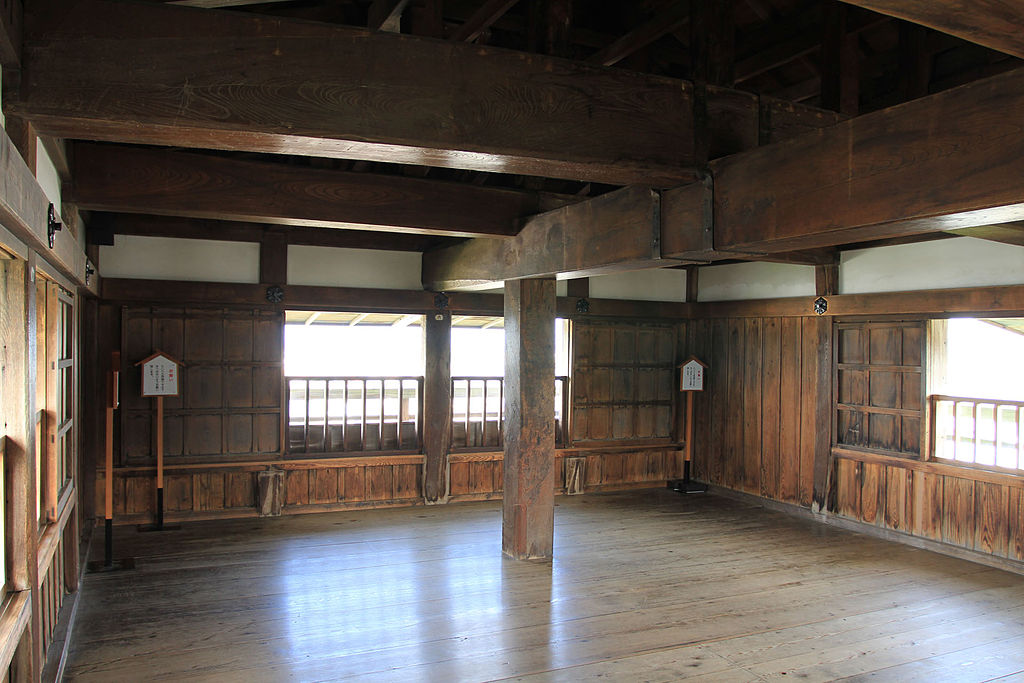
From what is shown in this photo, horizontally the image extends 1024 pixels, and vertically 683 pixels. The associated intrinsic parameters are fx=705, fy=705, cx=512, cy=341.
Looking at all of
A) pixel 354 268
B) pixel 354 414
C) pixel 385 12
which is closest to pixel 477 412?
pixel 354 414

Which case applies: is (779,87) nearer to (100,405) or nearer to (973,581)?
(973,581)

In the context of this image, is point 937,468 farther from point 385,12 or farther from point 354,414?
point 385,12

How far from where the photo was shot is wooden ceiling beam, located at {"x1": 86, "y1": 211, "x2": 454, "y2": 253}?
18.0 feet

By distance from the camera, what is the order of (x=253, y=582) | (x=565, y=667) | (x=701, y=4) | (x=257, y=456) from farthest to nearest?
(x=257, y=456) < (x=253, y=582) < (x=565, y=667) < (x=701, y=4)

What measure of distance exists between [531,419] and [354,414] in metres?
2.45

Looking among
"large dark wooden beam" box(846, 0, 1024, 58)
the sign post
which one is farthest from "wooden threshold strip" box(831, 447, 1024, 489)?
the sign post

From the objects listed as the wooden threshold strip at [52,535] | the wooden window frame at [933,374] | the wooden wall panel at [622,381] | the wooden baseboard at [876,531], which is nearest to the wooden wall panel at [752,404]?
the wooden baseboard at [876,531]

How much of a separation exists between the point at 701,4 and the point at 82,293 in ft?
15.6

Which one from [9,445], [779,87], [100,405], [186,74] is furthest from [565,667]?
[100,405]

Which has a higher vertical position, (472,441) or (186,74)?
(186,74)

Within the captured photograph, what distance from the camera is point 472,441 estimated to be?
287 inches

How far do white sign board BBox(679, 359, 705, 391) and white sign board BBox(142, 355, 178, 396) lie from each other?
16.4ft

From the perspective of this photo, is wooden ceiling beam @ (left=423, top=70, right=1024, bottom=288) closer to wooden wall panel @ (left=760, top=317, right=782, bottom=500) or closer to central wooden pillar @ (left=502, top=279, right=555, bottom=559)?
central wooden pillar @ (left=502, top=279, right=555, bottom=559)

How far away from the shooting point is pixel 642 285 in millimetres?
7941
